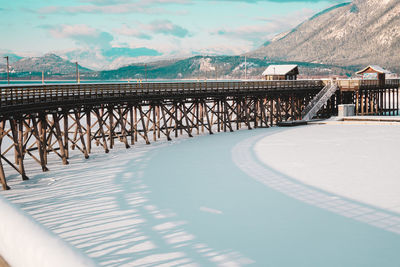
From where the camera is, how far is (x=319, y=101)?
168 ft

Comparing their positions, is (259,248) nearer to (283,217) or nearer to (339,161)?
(283,217)

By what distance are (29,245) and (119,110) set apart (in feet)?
90.0

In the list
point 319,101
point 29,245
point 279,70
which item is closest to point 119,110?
point 29,245

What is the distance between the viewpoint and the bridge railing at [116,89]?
82.0 feet

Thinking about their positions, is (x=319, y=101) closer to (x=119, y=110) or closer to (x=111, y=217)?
(x=119, y=110)

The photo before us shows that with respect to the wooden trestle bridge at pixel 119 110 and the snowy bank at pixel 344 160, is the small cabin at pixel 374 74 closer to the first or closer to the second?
the wooden trestle bridge at pixel 119 110

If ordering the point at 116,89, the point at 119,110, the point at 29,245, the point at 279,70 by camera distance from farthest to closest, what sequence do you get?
1. the point at 279,70
2. the point at 116,89
3. the point at 119,110
4. the point at 29,245

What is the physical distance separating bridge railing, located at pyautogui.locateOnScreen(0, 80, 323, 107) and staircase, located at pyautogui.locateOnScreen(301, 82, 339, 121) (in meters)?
1.45

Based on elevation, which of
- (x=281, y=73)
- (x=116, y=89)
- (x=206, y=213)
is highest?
(x=281, y=73)

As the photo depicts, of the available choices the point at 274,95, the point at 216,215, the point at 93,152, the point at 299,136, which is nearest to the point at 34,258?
the point at 216,215

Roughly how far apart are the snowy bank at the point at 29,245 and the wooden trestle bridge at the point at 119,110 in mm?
14877

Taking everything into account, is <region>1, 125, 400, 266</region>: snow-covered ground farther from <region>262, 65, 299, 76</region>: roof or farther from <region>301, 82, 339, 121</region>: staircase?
<region>262, 65, 299, 76</region>: roof

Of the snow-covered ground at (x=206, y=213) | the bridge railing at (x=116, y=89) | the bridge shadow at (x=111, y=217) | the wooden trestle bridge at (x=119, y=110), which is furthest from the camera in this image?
the bridge railing at (x=116, y=89)

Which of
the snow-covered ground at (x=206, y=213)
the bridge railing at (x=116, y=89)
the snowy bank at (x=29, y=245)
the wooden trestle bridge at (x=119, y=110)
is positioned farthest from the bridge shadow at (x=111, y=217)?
the snowy bank at (x=29, y=245)
